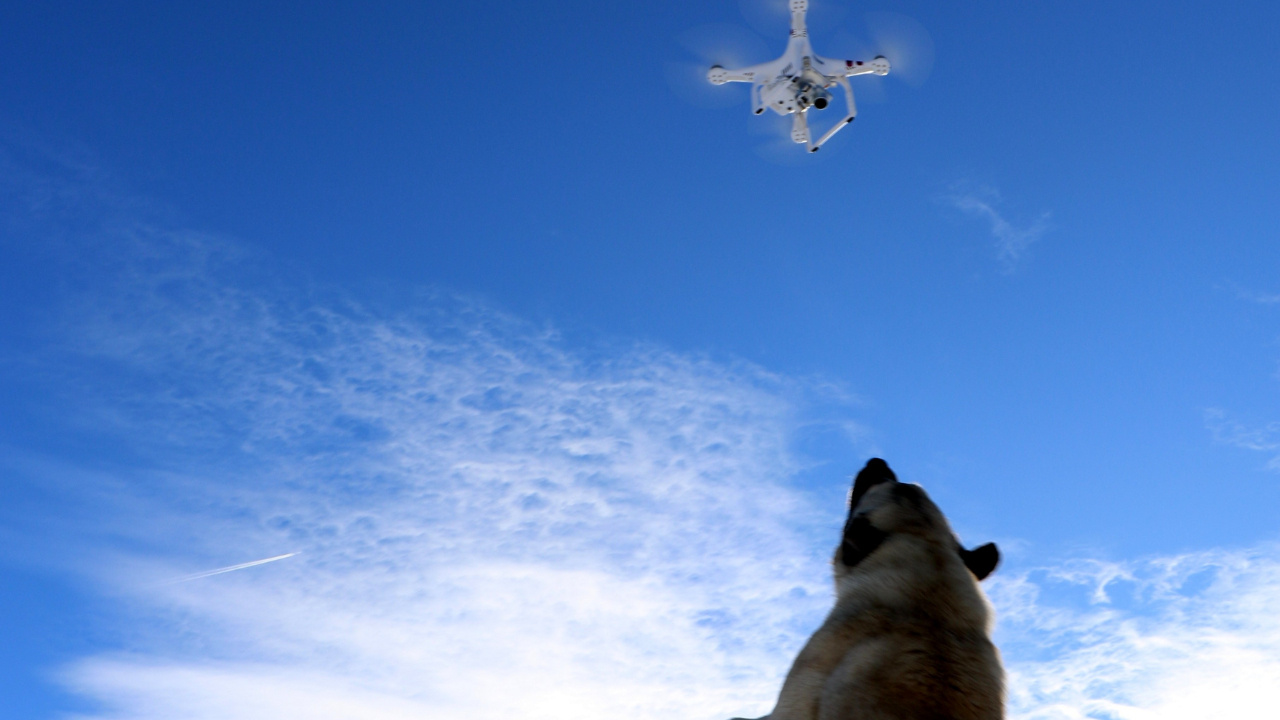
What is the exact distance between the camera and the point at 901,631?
802 centimetres

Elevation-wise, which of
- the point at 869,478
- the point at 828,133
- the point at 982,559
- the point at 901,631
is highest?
the point at 828,133

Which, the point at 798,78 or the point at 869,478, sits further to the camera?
the point at 798,78

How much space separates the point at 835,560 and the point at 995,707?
2.76m

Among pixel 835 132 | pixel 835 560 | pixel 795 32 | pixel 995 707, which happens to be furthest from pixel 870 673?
pixel 795 32

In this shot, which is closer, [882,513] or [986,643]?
[986,643]

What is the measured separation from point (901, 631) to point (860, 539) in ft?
4.97

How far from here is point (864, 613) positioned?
8.45 meters

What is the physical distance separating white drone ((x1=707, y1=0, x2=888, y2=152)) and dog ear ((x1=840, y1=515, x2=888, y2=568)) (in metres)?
38.6

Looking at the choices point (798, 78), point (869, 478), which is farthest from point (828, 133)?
point (869, 478)

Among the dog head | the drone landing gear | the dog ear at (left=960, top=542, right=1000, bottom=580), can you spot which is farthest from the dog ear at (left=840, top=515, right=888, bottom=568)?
the drone landing gear

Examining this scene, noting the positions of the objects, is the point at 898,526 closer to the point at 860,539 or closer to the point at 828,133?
the point at 860,539

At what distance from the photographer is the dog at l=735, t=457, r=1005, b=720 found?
7309mm

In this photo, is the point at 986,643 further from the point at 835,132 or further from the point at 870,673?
the point at 835,132

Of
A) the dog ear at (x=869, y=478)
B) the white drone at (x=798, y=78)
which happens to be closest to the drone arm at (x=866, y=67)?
the white drone at (x=798, y=78)
